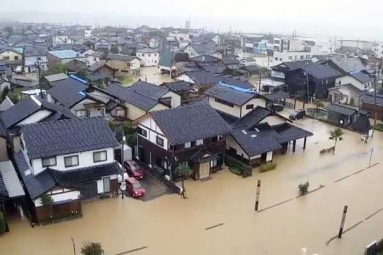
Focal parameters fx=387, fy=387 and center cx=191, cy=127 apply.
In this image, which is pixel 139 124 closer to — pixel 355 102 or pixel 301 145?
pixel 301 145

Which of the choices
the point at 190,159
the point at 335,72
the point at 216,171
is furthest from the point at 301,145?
the point at 335,72

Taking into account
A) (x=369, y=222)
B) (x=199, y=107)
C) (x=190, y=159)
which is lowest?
(x=369, y=222)

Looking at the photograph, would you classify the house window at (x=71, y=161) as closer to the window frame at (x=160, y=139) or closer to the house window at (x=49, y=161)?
the house window at (x=49, y=161)

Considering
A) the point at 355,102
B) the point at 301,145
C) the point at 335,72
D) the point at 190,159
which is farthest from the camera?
the point at 335,72

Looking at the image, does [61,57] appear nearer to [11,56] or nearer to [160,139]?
[11,56]

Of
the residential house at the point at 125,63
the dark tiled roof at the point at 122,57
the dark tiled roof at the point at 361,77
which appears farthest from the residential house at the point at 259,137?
the dark tiled roof at the point at 122,57

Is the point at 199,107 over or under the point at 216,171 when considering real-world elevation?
over

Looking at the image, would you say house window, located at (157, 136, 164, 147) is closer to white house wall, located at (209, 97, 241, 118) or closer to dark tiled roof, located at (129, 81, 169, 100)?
white house wall, located at (209, 97, 241, 118)
